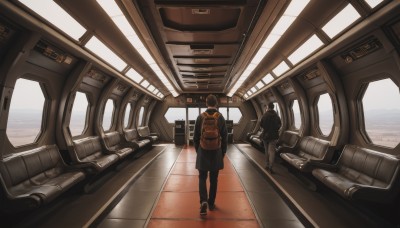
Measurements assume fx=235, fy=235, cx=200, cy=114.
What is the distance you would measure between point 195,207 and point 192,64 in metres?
4.62

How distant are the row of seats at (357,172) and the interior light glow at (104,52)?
5.14 m

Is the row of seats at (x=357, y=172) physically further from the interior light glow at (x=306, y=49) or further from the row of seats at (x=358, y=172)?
the interior light glow at (x=306, y=49)

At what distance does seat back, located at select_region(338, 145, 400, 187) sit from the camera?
150 inches

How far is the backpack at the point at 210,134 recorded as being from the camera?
407 cm

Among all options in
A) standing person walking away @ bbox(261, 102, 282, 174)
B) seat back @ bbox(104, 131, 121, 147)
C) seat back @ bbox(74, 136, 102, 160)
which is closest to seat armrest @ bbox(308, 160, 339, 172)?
standing person walking away @ bbox(261, 102, 282, 174)

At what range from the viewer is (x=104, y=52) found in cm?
520

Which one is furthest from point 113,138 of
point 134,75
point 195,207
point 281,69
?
point 281,69

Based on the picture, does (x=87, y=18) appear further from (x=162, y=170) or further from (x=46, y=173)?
(x=162, y=170)

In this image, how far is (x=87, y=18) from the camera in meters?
3.73

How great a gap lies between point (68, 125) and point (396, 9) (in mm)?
6342

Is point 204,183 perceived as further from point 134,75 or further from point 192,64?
point 134,75

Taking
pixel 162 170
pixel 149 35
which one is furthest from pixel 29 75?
pixel 162 170

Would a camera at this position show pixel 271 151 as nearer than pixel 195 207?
No

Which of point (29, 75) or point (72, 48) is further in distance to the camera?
point (29, 75)
